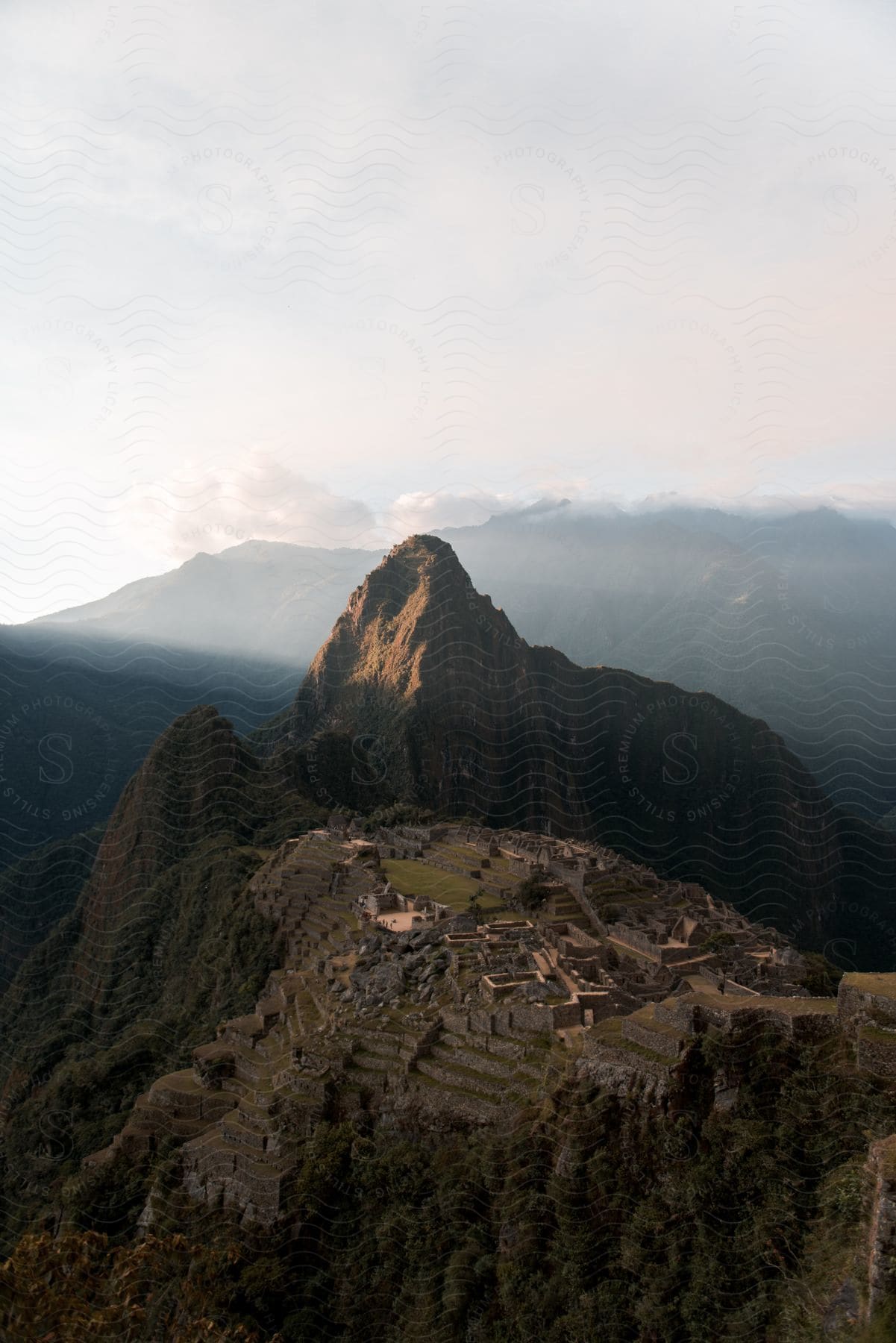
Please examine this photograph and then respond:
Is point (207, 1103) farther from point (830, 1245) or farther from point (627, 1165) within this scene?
point (830, 1245)

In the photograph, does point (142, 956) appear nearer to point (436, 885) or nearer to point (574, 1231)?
point (436, 885)

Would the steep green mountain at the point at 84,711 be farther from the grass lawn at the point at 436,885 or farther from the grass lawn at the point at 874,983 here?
the grass lawn at the point at 874,983

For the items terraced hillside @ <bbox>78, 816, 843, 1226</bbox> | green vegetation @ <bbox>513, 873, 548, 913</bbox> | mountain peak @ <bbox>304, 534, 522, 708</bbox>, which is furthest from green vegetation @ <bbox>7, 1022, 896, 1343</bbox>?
mountain peak @ <bbox>304, 534, 522, 708</bbox>

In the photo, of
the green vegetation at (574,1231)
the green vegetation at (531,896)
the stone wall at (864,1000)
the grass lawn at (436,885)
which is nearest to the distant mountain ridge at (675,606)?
the grass lawn at (436,885)

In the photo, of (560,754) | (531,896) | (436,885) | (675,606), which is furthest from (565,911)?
(675,606)

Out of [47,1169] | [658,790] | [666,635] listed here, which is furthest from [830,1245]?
[666,635]
